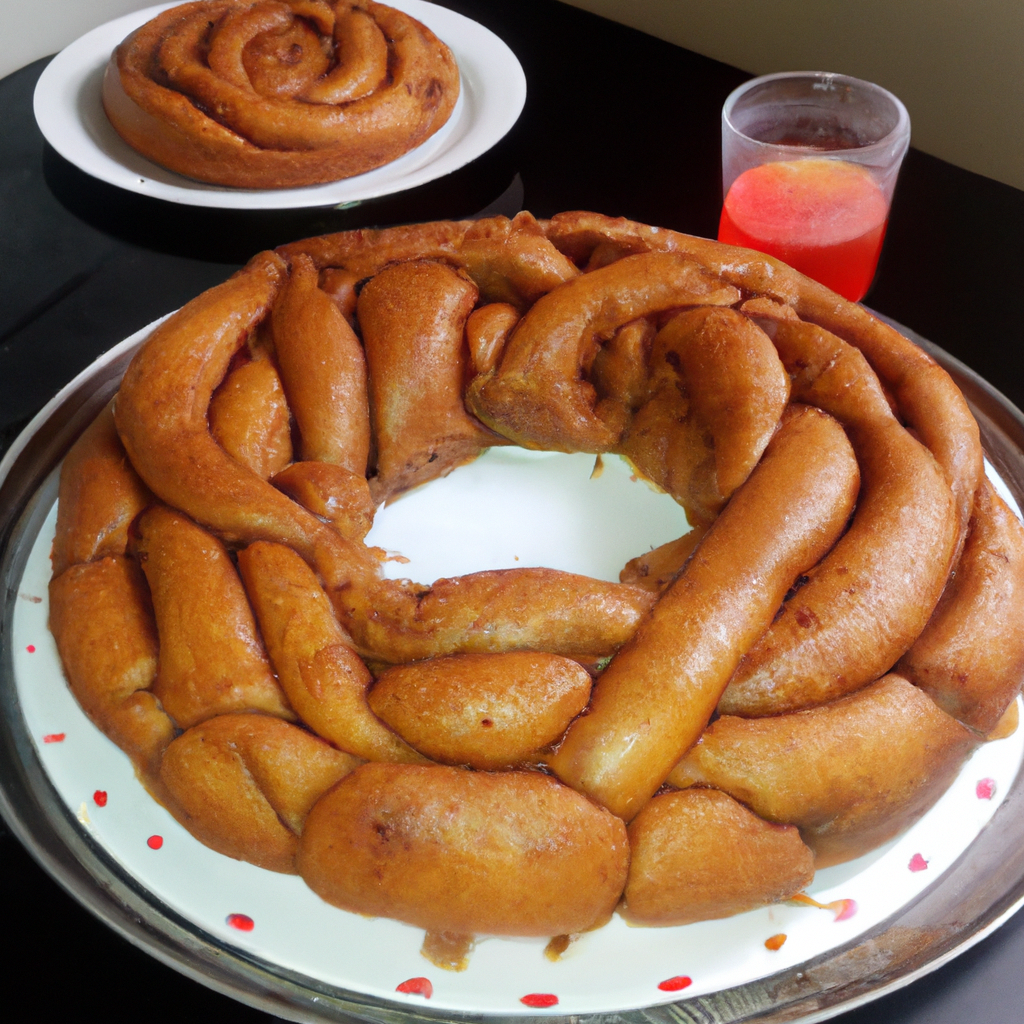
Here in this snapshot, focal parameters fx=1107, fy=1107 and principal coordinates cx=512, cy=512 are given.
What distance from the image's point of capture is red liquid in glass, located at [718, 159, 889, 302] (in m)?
1.40

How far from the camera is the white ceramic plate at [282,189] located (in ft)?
5.10

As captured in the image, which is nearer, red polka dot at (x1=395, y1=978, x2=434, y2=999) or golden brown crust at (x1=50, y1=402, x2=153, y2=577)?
red polka dot at (x1=395, y1=978, x2=434, y2=999)

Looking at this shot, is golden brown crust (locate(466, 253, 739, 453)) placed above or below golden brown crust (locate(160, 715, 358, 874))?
above

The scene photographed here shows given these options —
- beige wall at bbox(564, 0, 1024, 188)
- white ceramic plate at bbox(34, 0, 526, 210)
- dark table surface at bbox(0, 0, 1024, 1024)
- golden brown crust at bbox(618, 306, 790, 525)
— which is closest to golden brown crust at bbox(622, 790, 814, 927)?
golden brown crust at bbox(618, 306, 790, 525)

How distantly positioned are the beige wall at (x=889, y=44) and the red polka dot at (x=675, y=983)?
1502 millimetres

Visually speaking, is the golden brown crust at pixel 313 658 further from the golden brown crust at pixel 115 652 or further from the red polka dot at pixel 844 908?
the red polka dot at pixel 844 908

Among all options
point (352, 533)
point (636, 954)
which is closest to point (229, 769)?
point (352, 533)

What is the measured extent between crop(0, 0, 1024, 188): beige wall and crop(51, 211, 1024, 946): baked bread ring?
949 millimetres

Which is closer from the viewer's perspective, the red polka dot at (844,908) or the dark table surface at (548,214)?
the red polka dot at (844,908)

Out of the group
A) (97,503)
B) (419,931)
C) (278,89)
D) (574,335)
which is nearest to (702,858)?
(419,931)

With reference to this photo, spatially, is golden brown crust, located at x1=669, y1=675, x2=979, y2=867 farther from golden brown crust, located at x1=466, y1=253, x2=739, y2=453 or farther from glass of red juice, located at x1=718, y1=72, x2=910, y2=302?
glass of red juice, located at x1=718, y1=72, x2=910, y2=302

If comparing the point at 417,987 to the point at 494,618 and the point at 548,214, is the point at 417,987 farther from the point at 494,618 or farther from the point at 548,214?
the point at 548,214

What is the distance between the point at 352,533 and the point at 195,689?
184mm

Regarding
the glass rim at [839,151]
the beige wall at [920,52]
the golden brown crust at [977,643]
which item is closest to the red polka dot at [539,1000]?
the golden brown crust at [977,643]
